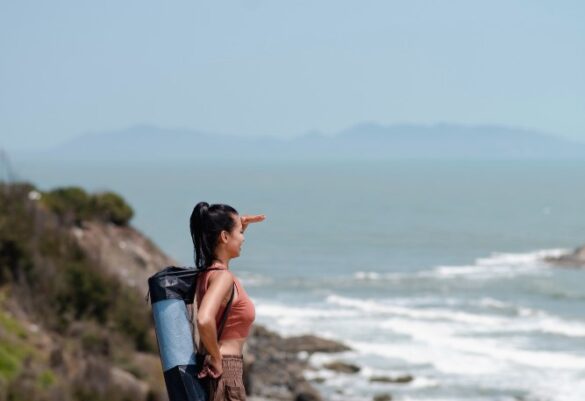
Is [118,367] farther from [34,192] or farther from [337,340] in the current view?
[337,340]

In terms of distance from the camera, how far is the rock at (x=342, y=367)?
39688 millimetres

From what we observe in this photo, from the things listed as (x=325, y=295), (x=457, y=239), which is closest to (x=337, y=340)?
(x=325, y=295)

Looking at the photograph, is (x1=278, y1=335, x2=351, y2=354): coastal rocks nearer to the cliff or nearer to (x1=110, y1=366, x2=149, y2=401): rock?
the cliff

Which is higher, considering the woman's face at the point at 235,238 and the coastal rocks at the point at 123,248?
the woman's face at the point at 235,238

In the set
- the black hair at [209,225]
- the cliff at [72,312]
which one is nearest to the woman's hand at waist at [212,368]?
the black hair at [209,225]

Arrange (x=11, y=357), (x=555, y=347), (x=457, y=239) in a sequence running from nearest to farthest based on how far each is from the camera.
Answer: (x=11, y=357) < (x=555, y=347) < (x=457, y=239)

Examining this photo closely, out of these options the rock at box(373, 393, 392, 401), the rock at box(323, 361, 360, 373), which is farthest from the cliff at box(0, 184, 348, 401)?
the rock at box(323, 361, 360, 373)

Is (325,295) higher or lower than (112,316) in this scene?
lower

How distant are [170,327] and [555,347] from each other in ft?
138

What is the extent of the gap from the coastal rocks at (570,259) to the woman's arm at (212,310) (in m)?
73.9

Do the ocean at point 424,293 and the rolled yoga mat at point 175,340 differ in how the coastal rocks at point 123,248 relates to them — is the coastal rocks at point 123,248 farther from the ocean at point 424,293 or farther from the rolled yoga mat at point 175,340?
the rolled yoga mat at point 175,340

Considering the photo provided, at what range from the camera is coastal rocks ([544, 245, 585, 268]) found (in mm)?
77312

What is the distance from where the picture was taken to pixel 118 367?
20.3 meters

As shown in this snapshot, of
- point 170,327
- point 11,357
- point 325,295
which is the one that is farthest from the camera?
point 325,295
